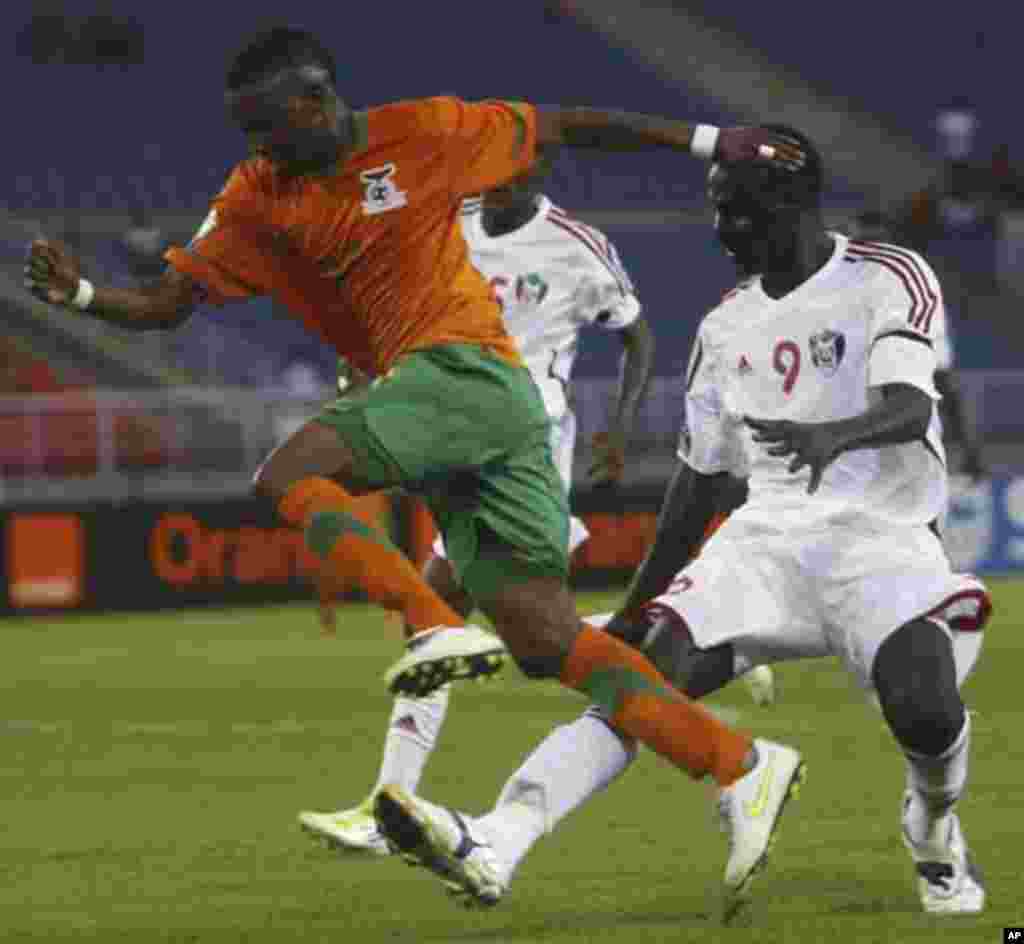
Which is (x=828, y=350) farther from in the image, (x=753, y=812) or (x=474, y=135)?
(x=753, y=812)

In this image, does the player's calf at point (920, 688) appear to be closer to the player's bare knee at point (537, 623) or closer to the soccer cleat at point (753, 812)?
the soccer cleat at point (753, 812)

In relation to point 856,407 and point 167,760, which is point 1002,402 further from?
point 856,407

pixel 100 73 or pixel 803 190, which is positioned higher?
pixel 803 190

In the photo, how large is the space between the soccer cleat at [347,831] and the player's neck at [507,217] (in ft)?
12.9

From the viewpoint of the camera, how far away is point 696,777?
282 inches

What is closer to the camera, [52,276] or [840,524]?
[840,524]

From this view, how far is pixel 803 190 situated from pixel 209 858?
260 cm

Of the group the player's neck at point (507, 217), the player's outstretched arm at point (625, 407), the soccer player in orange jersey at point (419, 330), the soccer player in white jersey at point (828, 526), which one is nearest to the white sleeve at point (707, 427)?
the soccer player in white jersey at point (828, 526)

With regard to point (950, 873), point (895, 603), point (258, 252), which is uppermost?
point (258, 252)

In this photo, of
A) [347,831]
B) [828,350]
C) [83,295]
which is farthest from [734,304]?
[347,831]

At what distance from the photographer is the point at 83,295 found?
307 inches

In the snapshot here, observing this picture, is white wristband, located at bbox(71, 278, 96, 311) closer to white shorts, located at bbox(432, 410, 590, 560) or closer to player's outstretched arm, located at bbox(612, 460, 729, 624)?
player's outstretched arm, located at bbox(612, 460, 729, 624)

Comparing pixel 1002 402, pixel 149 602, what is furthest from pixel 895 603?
pixel 1002 402

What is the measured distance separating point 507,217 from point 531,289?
31cm
